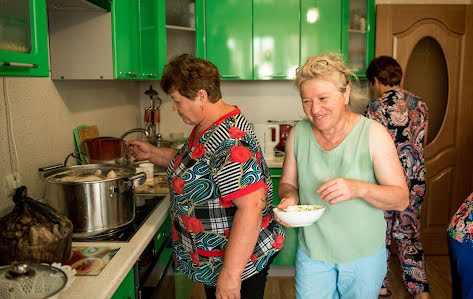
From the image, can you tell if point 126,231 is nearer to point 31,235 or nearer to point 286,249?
point 31,235

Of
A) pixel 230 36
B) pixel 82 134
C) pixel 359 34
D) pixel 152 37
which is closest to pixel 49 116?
pixel 82 134

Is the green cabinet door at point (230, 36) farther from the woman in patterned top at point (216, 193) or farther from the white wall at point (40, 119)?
the woman in patterned top at point (216, 193)

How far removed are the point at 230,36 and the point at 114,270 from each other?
7.76ft

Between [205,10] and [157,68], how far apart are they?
2.23 feet

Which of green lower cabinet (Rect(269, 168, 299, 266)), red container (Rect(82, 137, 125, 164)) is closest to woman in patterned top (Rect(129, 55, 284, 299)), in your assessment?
red container (Rect(82, 137, 125, 164))

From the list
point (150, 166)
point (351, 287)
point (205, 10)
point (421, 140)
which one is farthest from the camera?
point (205, 10)

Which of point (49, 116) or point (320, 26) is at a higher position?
point (320, 26)

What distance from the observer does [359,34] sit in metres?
3.31

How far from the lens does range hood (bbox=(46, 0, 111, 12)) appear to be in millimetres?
1669

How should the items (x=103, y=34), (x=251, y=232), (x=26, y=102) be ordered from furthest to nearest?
(x=103, y=34)
(x=26, y=102)
(x=251, y=232)

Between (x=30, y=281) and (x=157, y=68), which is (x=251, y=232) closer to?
(x=30, y=281)

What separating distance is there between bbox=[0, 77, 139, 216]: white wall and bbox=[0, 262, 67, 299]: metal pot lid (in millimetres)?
717

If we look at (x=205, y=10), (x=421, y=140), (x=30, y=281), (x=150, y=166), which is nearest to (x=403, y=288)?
(x=421, y=140)

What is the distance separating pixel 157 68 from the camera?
112 inches
